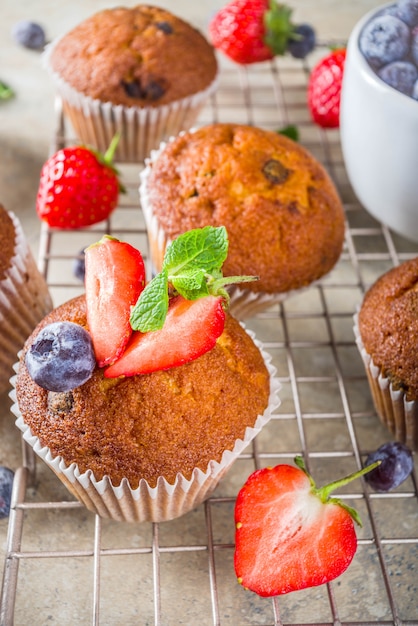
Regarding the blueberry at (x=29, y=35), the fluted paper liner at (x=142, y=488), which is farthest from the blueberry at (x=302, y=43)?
the fluted paper liner at (x=142, y=488)

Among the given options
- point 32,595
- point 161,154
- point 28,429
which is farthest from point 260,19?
point 32,595

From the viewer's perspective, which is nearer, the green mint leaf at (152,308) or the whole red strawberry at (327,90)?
the green mint leaf at (152,308)

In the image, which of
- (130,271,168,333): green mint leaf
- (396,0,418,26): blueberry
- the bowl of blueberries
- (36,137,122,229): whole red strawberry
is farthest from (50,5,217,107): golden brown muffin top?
(130,271,168,333): green mint leaf

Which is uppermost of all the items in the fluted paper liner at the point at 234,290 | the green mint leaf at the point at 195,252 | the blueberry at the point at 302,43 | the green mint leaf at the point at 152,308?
the green mint leaf at the point at 195,252

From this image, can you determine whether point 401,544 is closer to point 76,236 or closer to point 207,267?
point 207,267

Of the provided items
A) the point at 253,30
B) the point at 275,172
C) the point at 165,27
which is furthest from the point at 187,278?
the point at 253,30

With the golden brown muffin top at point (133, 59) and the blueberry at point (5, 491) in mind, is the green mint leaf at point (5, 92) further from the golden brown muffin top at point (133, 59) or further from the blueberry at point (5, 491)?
the blueberry at point (5, 491)
